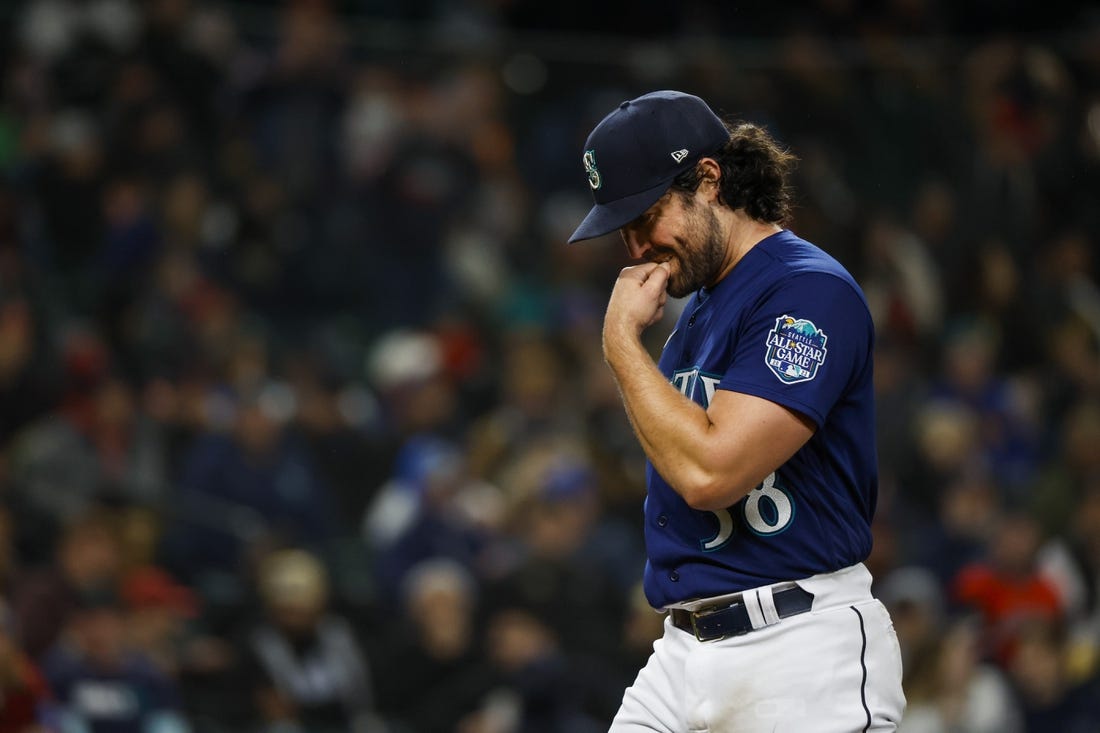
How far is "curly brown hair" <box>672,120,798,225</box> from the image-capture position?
126 inches

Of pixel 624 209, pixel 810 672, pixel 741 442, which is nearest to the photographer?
pixel 741 442

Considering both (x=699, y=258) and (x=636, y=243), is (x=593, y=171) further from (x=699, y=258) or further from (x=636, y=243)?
(x=699, y=258)

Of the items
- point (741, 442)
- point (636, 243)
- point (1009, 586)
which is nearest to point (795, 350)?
point (741, 442)

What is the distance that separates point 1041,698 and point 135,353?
5.31 metres

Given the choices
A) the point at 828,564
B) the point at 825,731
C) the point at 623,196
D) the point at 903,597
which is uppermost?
the point at 623,196

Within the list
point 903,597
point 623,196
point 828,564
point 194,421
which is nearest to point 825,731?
point 828,564

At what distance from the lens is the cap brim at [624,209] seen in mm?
3064

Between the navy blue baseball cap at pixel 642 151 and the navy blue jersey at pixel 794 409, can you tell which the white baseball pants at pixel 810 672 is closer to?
the navy blue jersey at pixel 794 409

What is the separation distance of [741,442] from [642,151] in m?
0.65

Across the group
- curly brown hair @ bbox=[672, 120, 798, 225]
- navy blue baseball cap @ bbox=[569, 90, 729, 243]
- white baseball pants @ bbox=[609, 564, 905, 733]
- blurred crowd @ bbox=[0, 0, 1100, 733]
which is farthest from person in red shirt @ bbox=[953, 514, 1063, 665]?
navy blue baseball cap @ bbox=[569, 90, 729, 243]

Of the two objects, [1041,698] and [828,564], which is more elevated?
[828,564]

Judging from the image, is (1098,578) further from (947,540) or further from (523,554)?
(523,554)

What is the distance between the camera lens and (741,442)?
112 inches

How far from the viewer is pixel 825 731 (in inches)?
116
